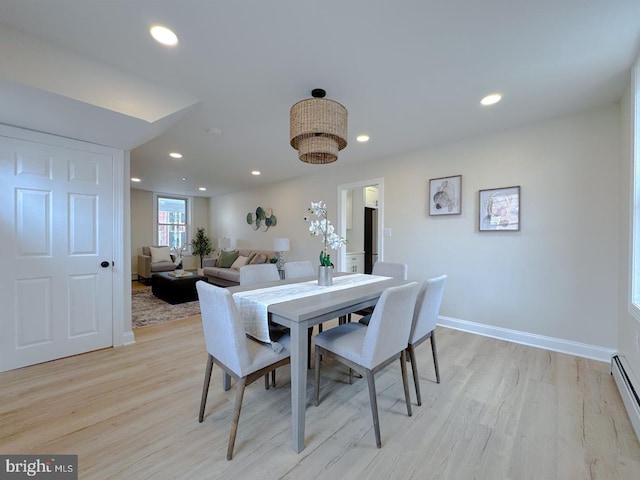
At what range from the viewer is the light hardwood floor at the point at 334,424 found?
1.34 meters

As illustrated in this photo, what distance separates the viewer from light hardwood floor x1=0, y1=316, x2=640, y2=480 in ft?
4.41

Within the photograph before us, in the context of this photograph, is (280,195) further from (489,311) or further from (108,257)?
(489,311)

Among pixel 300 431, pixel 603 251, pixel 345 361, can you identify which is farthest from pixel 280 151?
pixel 603 251

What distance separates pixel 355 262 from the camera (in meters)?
5.54

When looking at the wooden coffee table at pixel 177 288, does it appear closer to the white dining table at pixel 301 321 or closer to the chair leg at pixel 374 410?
the white dining table at pixel 301 321

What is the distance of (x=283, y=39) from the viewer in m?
1.66

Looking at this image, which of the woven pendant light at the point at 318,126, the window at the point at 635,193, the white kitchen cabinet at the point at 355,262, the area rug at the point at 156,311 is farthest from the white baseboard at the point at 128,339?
the window at the point at 635,193

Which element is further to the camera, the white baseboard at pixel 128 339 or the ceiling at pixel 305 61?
the white baseboard at pixel 128 339

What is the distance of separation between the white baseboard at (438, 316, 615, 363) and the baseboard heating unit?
28cm

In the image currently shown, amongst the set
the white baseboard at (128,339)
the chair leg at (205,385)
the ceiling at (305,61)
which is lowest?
the white baseboard at (128,339)

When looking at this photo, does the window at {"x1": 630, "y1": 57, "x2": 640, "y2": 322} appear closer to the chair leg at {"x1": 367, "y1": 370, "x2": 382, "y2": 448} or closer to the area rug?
the chair leg at {"x1": 367, "y1": 370, "x2": 382, "y2": 448}

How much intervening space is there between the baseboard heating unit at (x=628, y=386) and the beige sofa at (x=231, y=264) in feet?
16.3

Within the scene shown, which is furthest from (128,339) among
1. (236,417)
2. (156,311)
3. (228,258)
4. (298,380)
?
(228,258)

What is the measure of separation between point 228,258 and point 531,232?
578cm
